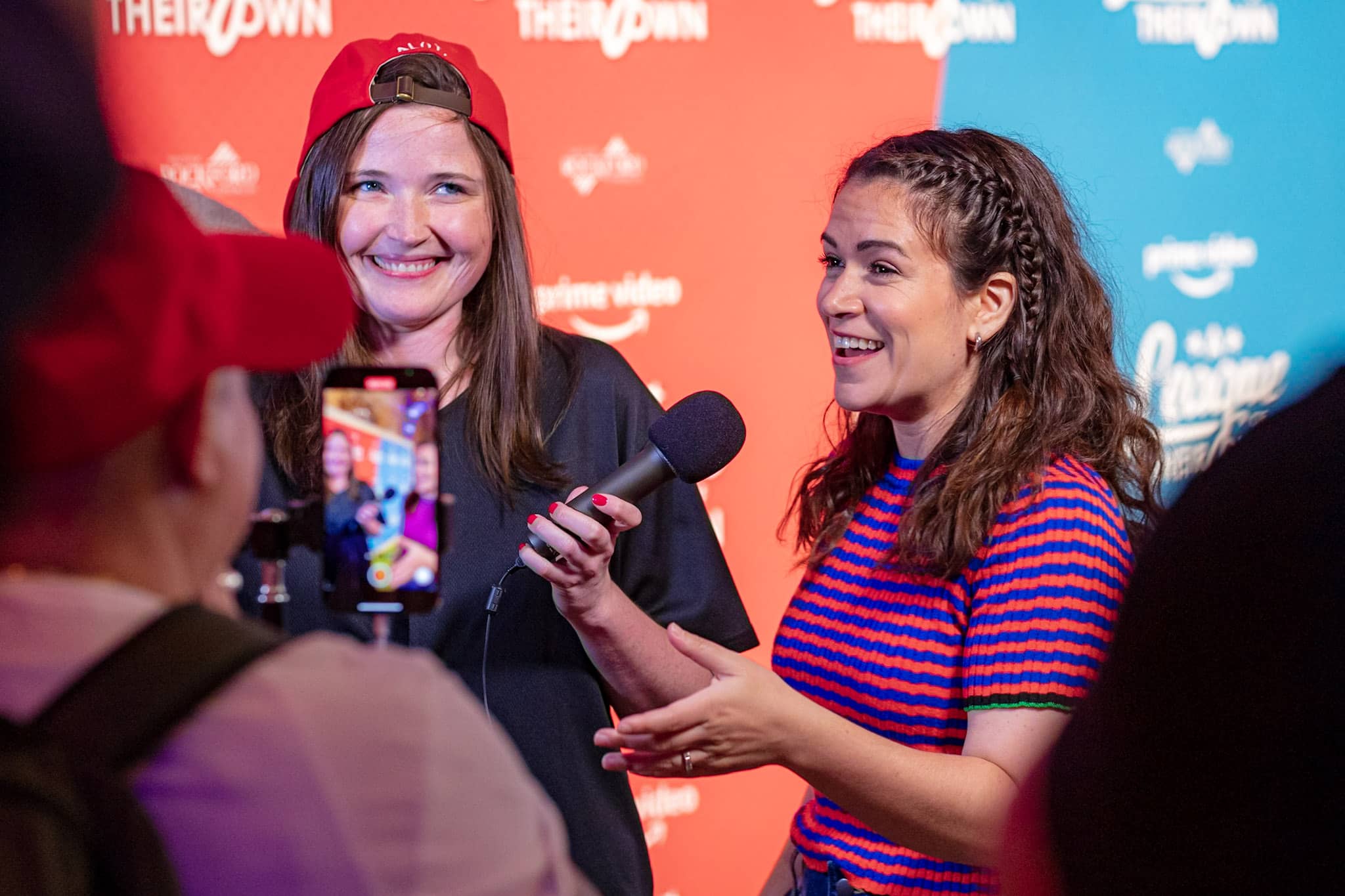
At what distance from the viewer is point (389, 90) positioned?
1566 millimetres

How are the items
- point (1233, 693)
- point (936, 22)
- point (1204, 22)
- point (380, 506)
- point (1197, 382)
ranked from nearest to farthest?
point (1233, 693)
point (380, 506)
point (936, 22)
point (1204, 22)
point (1197, 382)

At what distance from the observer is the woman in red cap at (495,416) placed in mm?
1509

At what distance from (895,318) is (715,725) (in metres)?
0.59

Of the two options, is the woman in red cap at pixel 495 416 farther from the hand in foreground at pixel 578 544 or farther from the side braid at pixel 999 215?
Result: the side braid at pixel 999 215

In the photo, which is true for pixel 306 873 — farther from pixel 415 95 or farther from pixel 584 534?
pixel 415 95

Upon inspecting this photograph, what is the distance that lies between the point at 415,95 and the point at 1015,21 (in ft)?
6.33

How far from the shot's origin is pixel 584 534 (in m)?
1.26

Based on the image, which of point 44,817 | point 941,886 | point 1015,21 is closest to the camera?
point 44,817

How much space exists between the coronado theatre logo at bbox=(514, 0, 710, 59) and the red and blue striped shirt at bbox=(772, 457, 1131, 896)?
1.42m

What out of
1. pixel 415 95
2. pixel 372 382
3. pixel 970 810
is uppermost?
pixel 415 95

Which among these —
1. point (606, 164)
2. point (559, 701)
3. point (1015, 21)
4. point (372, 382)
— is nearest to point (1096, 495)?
point (559, 701)

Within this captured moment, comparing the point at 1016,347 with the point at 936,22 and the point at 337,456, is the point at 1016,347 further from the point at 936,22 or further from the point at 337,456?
the point at 936,22

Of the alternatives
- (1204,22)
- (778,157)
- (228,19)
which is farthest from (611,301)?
(1204,22)

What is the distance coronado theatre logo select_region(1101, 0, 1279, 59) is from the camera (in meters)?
3.15
